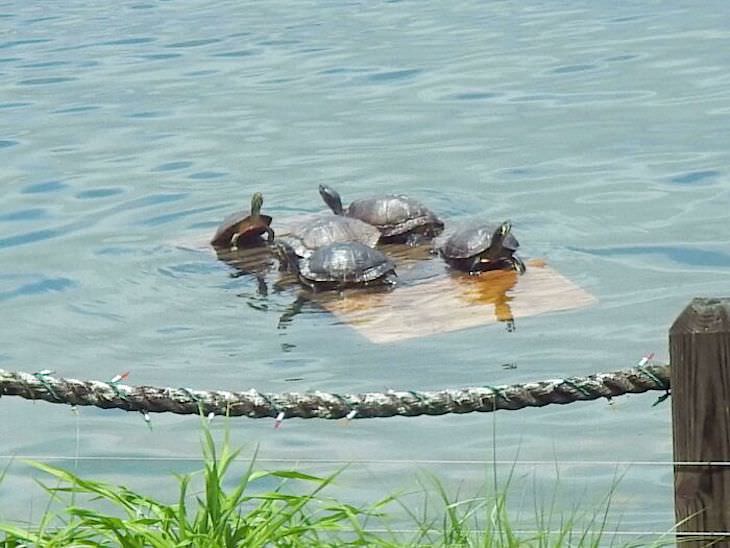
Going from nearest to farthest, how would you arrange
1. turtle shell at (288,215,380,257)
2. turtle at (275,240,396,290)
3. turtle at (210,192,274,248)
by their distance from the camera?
turtle at (275,240,396,290) < turtle shell at (288,215,380,257) < turtle at (210,192,274,248)

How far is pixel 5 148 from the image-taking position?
1366cm

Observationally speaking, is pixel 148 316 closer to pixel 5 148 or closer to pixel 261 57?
pixel 5 148

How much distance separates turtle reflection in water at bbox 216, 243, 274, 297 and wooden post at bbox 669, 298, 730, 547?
214 inches

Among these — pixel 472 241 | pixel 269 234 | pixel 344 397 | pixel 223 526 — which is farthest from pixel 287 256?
pixel 223 526

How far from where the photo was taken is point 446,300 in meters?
8.16

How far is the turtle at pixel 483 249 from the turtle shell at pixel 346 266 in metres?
0.37

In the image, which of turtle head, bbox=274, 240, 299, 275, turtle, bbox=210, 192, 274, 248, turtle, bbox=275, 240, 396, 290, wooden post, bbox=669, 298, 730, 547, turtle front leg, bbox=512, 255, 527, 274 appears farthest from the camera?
turtle, bbox=210, 192, 274, 248

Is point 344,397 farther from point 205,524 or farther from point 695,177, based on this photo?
point 695,177

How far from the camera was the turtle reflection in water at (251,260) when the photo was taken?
29.6 feet

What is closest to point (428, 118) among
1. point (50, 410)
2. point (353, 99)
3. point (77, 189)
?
point (353, 99)

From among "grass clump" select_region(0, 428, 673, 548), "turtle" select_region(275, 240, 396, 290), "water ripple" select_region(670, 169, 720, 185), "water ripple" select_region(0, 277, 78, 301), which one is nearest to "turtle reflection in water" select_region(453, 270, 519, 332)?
"turtle" select_region(275, 240, 396, 290)

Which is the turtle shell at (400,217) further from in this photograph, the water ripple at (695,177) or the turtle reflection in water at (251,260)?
the water ripple at (695,177)

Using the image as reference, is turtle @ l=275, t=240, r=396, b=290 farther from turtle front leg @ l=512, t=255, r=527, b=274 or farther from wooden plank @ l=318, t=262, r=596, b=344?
turtle front leg @ l=512, t=255, r=527, b=274

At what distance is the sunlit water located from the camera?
254 inches
